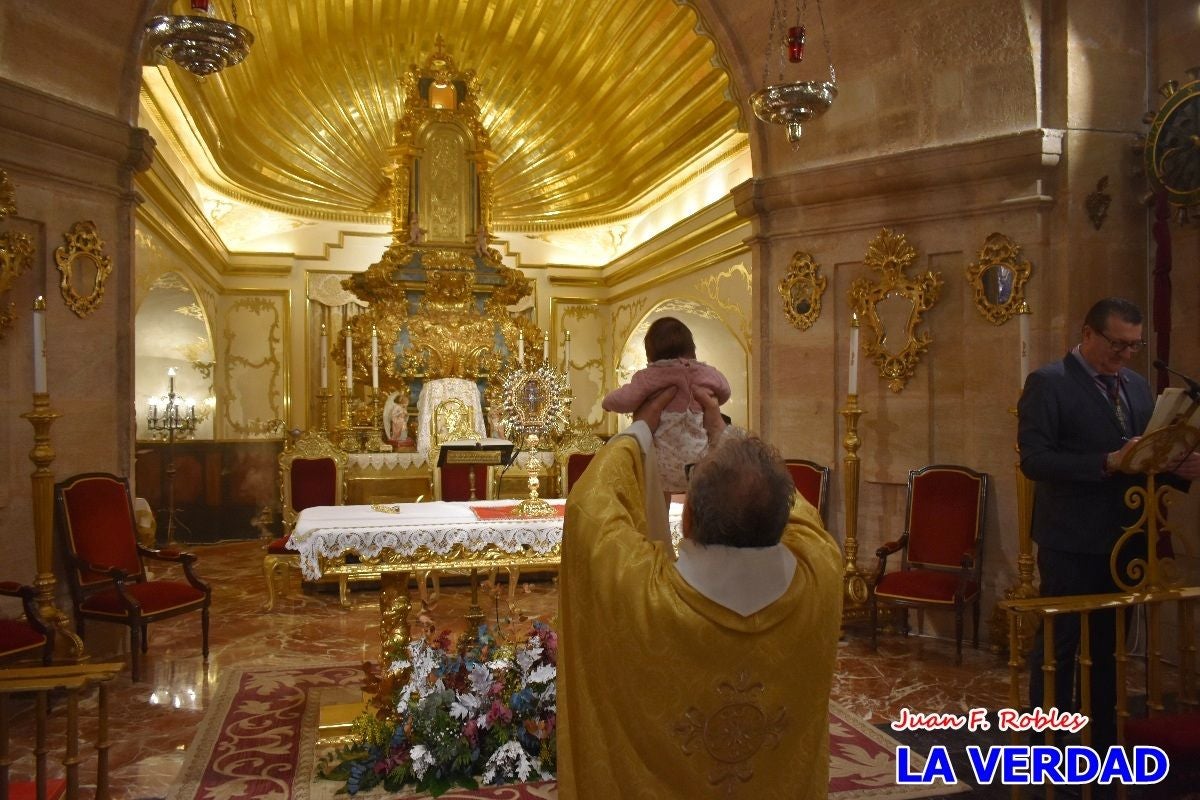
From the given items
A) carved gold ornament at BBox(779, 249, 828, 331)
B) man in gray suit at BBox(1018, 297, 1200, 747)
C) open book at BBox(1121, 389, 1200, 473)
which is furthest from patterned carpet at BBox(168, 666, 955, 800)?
carved gold ornament at BBox(779, 249, 828, 331)

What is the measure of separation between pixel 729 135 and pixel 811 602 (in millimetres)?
8037

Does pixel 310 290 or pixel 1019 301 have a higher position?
pixel 310 290

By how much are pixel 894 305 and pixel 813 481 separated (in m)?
1.39

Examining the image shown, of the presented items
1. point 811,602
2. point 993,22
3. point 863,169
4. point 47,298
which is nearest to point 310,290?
point 47,298

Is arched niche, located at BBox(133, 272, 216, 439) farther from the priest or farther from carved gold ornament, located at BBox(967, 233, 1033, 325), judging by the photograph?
the priest

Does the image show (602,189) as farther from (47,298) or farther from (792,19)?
(47,298)

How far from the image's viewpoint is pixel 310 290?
1215 cm

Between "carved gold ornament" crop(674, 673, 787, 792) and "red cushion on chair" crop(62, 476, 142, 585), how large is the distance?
441 cm

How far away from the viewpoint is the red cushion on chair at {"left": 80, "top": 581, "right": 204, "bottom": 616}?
5.06m

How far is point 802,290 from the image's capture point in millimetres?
6879

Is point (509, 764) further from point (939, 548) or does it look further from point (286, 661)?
point (939, 548)

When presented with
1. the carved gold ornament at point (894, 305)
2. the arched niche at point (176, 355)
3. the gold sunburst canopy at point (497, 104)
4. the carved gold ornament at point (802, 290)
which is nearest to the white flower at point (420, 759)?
the carved gold ornament at point (894, 305)

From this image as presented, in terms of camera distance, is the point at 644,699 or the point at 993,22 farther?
the point at 993,22

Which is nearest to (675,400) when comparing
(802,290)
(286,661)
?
(286,661)
